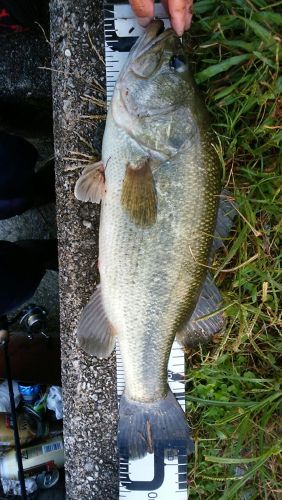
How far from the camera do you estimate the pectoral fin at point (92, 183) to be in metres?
1.72

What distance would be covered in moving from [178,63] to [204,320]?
0.95m

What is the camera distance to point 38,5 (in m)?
2.28

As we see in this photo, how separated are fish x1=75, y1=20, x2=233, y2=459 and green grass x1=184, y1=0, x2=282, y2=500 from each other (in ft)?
0.76

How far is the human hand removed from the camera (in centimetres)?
166

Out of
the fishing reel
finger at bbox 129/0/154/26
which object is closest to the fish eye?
finger at bbox 129/0/154/26

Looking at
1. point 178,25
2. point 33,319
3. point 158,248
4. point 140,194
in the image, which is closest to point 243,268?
point 158,248

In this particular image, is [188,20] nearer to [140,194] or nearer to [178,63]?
[178,63]

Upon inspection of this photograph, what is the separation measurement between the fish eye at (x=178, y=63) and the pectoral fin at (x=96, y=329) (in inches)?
32.0

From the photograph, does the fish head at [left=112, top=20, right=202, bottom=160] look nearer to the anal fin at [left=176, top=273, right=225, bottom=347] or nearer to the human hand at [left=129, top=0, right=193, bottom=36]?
the human hand at [left=129, top=0, right=193, bottom=36]

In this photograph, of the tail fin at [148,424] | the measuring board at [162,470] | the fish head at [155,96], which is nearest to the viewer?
the fish head at [155,96]

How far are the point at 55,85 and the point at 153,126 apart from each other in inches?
27.6

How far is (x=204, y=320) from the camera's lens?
6.35 ft

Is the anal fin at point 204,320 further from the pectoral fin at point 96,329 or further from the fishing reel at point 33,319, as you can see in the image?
the fishing reel at point 33,319

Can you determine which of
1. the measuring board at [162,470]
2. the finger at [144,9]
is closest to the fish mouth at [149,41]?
the finger at [144,9]
